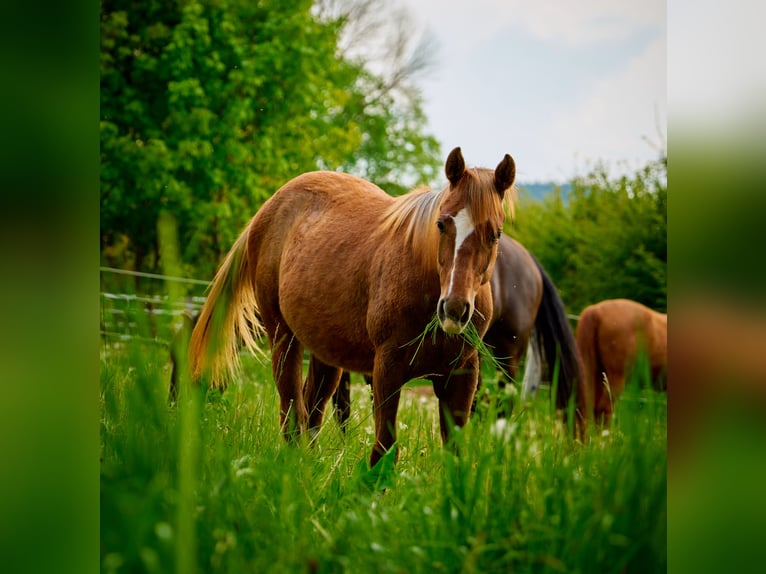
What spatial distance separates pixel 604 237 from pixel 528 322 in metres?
→ 9.22

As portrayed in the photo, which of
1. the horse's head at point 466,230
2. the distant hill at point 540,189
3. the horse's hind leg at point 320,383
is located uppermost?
the distant hill at point 540,189

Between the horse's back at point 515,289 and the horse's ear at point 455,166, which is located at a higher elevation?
the horse's ear at point 455,166

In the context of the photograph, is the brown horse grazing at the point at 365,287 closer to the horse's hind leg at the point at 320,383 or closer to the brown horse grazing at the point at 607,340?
the horse's hind leg at the point at 320,383

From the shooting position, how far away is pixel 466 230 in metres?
2.86

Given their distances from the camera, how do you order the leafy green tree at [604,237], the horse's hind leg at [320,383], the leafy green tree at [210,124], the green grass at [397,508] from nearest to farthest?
the green grass at [397,508] < the horse's hind leg at [320,383] < the leafy green tree at [210,124] < the leafy green tree at [604,237]

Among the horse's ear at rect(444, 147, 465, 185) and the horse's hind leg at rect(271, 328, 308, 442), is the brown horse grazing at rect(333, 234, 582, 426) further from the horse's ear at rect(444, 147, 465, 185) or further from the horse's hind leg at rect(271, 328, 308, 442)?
the horse's ear at rect(444, 147, 465, 185)

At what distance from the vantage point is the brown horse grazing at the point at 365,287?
293 cm

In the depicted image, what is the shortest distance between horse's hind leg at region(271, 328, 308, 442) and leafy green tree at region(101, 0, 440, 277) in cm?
430

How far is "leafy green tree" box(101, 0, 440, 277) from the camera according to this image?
9.27m

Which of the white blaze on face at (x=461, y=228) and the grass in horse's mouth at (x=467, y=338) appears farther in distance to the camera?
the grass in horse's mouth at (x=467, y=338)

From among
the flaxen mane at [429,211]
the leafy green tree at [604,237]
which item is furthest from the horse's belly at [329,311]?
the leafy green tree at [604,237]

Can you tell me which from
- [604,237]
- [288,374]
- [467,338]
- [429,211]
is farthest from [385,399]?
[604,237]
